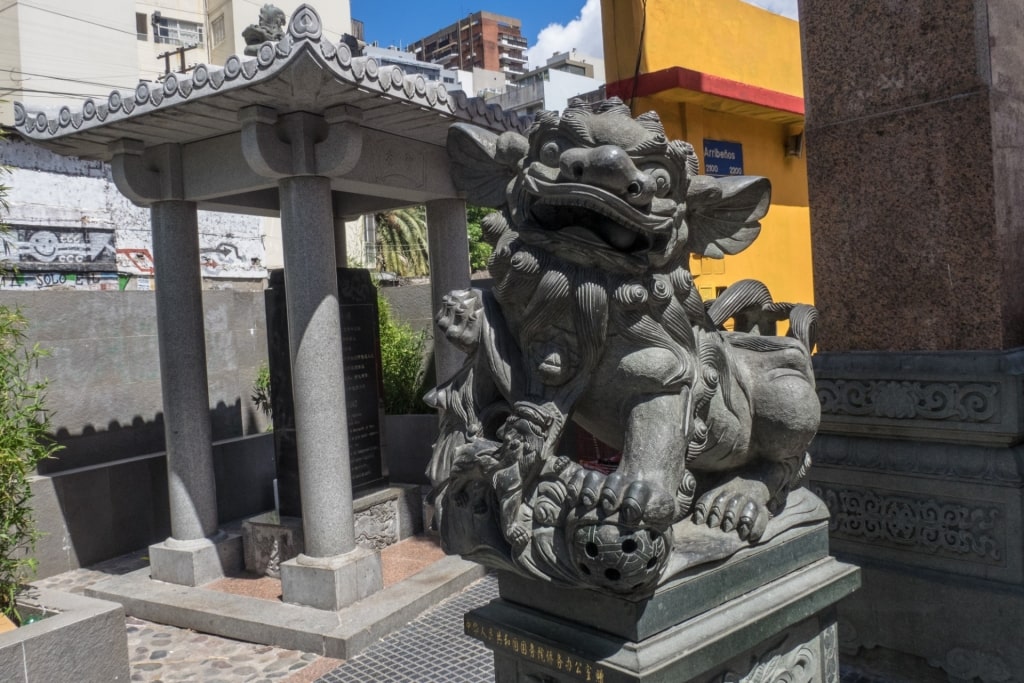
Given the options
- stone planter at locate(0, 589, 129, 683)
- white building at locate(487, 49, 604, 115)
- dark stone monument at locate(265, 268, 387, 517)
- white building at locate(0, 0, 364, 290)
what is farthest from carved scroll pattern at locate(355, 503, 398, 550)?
white building at locate(487, 49, 604, 115)

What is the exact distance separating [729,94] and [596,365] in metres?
7.22

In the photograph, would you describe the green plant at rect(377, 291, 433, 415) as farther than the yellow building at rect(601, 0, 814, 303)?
Yes

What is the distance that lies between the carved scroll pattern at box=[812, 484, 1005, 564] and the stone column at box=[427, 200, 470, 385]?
4375 mm

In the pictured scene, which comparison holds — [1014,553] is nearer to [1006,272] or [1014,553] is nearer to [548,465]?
[1006,272]

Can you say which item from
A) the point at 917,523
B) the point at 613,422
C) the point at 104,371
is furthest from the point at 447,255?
the point at 613,422

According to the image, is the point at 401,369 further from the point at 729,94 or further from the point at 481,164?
the point at 481,164

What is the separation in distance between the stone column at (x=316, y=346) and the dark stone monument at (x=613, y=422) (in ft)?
11.9

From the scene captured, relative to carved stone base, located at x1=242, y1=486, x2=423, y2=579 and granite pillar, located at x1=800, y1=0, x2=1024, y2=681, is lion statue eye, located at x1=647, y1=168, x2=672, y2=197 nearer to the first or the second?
granite pillar, located at x1=800, y1=0, x2=1024, y2=681

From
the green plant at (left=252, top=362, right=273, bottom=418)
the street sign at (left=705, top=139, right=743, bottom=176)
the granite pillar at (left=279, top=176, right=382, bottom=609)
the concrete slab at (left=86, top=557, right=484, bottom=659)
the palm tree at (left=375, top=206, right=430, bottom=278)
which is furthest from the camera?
the palm tree at (left=375, top=206, right=430, bottom=278)

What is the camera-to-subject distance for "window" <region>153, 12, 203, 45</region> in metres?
29.5

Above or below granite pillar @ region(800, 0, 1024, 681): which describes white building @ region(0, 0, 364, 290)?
above

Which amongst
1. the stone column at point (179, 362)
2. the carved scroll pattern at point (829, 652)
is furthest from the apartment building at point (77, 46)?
the carved scroll pattern at point (829, 652)

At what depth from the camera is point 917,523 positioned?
3.70 m

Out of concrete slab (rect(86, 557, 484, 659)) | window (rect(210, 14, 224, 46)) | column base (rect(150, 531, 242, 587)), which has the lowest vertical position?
concrete slab (rect(86, 557, 484, 659))
